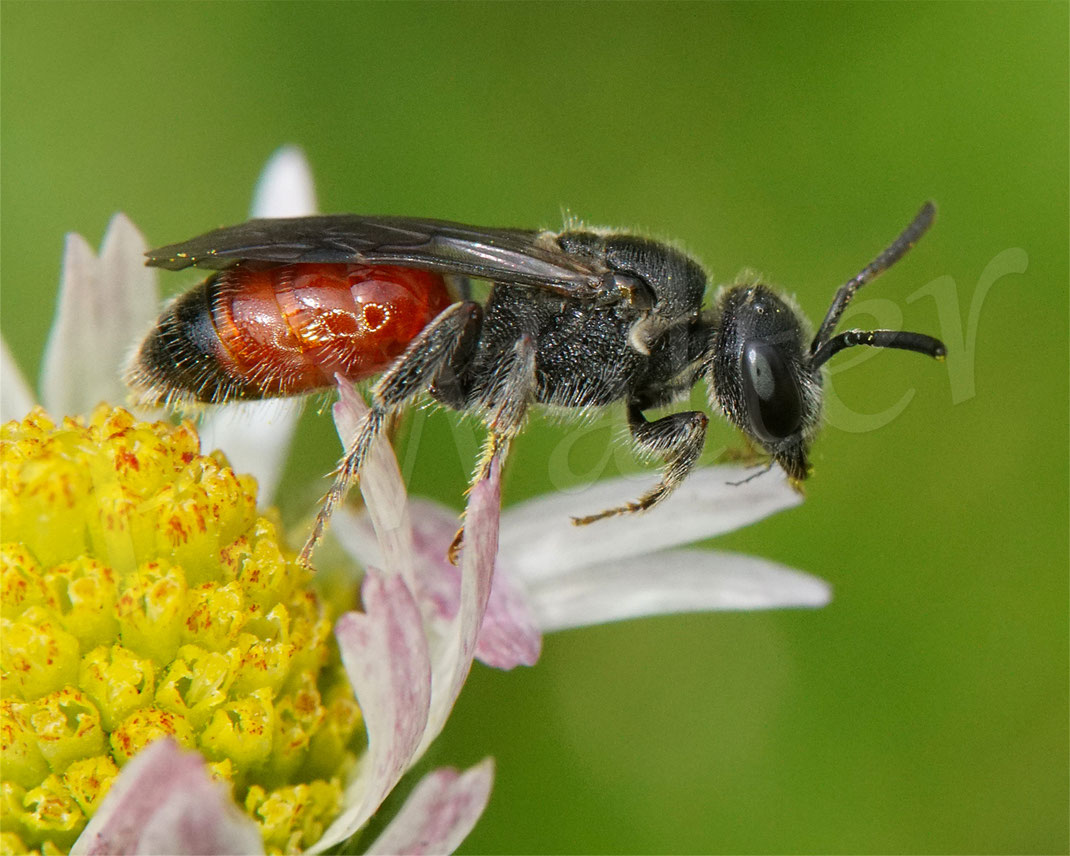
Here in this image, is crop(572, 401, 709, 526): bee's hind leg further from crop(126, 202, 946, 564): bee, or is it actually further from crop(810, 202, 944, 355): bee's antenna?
crop(810, 202, 944, 355): bee's antenna

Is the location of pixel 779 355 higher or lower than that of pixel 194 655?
higher

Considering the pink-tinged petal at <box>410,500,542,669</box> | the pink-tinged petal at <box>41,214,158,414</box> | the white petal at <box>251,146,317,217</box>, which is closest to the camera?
the pink-tinged petal at <box>410,500,542,669</box>

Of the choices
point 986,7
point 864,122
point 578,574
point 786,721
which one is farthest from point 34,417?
point 986,7

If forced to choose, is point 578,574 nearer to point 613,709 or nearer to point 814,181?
point 613,709

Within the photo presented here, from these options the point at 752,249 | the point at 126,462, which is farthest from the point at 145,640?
the point at 752,249

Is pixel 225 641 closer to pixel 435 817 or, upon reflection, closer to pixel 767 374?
pixel 435 817

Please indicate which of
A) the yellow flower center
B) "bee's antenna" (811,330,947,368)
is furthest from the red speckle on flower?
"bee's antenna" (811,330,947,368)

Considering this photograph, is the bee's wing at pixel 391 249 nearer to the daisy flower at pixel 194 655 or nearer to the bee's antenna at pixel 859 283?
the daisy flower at pixel 194 655

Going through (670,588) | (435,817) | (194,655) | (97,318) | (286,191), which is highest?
(286,191)
